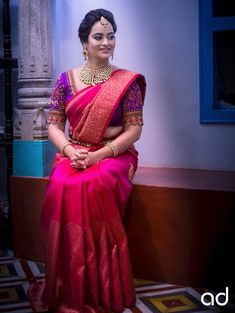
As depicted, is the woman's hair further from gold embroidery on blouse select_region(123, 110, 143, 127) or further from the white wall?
the white wall

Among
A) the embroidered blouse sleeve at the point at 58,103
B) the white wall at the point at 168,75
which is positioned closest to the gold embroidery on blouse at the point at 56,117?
the embroidered blouse sleeve at the point at 58,103

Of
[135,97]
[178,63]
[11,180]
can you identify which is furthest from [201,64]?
[11,180]

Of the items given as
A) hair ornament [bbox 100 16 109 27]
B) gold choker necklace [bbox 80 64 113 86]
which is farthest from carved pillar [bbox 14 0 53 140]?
hair ornament [bbox 100 16 109 27]

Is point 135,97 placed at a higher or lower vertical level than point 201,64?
lower

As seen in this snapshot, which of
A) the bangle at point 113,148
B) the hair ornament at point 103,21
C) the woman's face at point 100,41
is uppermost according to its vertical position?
the hair ornament at point 103,21

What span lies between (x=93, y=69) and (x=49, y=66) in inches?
21.3

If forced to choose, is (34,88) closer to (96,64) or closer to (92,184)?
(96,64)

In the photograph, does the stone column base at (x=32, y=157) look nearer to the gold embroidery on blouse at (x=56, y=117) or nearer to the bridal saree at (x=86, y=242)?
the gold embroidery on blouse at (x=56, y=117)

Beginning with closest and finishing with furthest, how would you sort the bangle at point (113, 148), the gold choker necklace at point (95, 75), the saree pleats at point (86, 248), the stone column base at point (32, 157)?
the saree pleats at point (86, 248), the bangle at point (113, 148), the gold choker necklace at point (95, 75), the stone column base at point (32, 157)

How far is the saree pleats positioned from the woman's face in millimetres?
632

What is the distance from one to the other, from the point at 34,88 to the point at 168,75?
86 centimetres

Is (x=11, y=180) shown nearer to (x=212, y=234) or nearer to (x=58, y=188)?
(x=58, y=188)

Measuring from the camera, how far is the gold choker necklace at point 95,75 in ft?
A: 8.70

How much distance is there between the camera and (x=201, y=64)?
3.12 m
